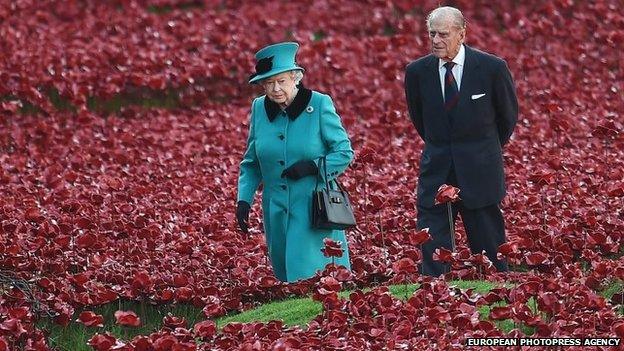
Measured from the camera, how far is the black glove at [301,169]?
877 cm

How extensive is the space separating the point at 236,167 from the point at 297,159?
4858mm

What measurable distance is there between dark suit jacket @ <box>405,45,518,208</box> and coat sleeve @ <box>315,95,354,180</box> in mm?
584

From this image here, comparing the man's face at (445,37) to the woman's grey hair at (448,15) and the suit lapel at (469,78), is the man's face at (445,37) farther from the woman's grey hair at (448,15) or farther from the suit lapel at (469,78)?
the suit lapel at (469,78)

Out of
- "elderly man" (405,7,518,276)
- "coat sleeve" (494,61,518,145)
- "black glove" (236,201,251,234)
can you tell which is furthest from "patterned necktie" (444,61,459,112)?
"black glove" (236,201,251,234)

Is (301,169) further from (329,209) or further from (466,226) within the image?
(466,226)

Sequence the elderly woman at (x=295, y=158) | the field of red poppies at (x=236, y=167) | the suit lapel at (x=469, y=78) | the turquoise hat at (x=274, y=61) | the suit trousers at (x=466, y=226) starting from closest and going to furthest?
1. the field of red poppies at (x=236, y=167)
2. the turquoise hat at (x=274, y=61)
3. the elderly woman at (x=295, y=158)
4. the suit lapel at (x=469, y=78)
5. the suit trousers at (x=466, y=226)

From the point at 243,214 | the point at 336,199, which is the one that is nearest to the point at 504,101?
the point at 336,199

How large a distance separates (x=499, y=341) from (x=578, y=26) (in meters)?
12.5

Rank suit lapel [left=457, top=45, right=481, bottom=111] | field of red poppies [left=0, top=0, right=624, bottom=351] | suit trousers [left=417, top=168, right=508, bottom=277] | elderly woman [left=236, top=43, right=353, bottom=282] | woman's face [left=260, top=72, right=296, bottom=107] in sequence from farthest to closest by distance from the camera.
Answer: suit trousers [left=417, top=168, right=508, bottom=277] → suit lapel [left=457, top=45, right=481, bottom=111] → elderly woman [left=236, top=43, right=353, bottom=282] → woman's face [left=260, top=72, right=296, bottom=107] → field of red poppies [left=0, top=0, right=624, bottom=351]

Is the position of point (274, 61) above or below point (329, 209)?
above

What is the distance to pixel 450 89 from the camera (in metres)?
9.05

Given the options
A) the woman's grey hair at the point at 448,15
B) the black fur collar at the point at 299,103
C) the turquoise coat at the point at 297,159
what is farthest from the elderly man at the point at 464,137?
the black fur collar at the point at 299,103

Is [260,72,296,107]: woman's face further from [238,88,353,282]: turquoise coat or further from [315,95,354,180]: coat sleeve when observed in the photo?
[315,95,354,180]: coat sleeve

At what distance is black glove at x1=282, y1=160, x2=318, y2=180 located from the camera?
345 inches
